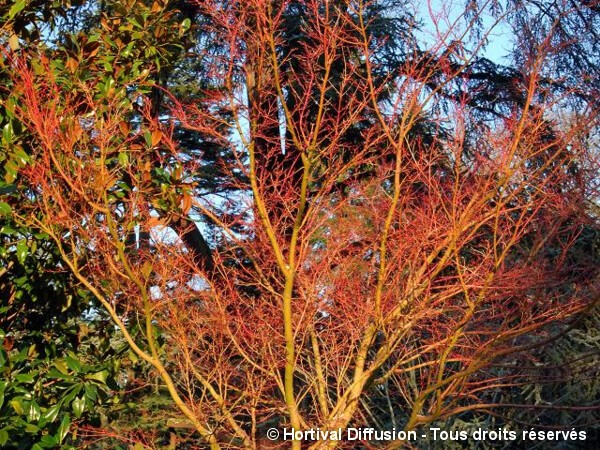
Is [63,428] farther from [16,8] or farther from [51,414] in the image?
[16,8]

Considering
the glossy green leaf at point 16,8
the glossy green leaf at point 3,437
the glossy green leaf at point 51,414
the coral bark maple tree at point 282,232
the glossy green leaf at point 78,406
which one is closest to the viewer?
the glossy green leaf at point 3,437

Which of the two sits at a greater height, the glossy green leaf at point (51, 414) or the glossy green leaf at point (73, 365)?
the glossy green leaf at point (73, 365)

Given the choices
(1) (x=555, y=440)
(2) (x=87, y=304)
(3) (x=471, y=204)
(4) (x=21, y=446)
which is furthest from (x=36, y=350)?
(1) (x=555, y=440)

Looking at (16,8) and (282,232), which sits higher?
(16,8)

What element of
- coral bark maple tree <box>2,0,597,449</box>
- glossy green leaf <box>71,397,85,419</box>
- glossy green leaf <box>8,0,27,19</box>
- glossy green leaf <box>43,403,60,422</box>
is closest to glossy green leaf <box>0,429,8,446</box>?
glossy green leaf <box>43,403,60,422</box>

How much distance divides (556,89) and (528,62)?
2.31 m

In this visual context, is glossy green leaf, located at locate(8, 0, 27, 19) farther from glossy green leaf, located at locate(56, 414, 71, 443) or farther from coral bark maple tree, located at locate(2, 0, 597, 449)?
glossy green leaf, located at locate(56, 414, 71, 443)

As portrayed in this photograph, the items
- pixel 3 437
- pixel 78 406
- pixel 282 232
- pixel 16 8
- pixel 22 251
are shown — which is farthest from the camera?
pixel 282 232

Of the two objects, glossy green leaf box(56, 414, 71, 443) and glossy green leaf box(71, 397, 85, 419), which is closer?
glossy green leaf box(56, 414, 71, 443)

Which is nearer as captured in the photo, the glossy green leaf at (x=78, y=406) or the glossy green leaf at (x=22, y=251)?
the glossy green leaf at (x=78, y=406)

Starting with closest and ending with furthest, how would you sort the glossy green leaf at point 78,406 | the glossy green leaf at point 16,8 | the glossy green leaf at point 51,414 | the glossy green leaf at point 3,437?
the glossy green leaf at point 3,437 < the glossy green leaf at point 51,414 < the glossy green leaf at point 78,406 < the glossy green leaf at point 16,8

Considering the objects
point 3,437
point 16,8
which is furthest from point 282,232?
point 3,437

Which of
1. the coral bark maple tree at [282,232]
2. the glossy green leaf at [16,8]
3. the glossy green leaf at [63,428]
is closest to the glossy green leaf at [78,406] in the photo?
the glossy green leaf at [63,428]

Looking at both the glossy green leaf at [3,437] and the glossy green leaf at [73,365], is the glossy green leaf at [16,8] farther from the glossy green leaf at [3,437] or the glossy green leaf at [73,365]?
the glossy green leaf at [3,437]
